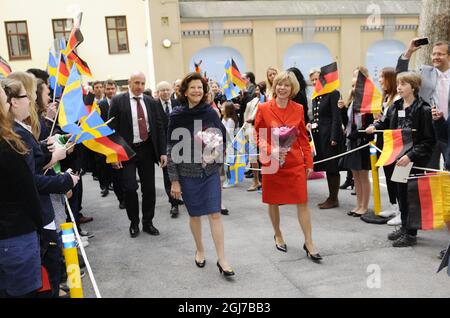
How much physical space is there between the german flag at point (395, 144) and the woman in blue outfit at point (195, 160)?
1773 millimetres

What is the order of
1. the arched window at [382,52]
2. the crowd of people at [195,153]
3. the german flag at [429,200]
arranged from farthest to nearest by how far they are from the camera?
the arched window at [382,52] < the german flag at [429,200] < the crowd of people at [195,153]

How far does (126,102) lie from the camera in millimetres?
5488

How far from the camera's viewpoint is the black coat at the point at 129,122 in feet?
17.9

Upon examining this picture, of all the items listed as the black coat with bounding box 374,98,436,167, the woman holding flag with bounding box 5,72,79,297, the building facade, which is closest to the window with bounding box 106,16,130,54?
the building facade

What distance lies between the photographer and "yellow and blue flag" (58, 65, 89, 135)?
13.2 feet

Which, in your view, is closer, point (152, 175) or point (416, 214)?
point (416, 214)

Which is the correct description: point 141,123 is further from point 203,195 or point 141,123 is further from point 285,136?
point 285,136

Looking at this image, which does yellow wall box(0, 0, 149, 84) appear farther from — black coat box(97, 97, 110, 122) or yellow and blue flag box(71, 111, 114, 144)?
yellow and blue flag box(71, 111, 114, 144)

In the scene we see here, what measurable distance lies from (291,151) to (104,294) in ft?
7.24

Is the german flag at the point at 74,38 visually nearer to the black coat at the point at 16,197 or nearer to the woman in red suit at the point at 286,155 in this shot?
the woman in red suit at the point at 286,155

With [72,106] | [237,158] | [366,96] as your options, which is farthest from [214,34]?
[72,106]

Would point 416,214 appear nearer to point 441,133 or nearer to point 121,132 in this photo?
point 441,133

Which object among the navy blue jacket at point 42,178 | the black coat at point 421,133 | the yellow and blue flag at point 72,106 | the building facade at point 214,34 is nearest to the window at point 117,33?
the building facade at point 214,34
